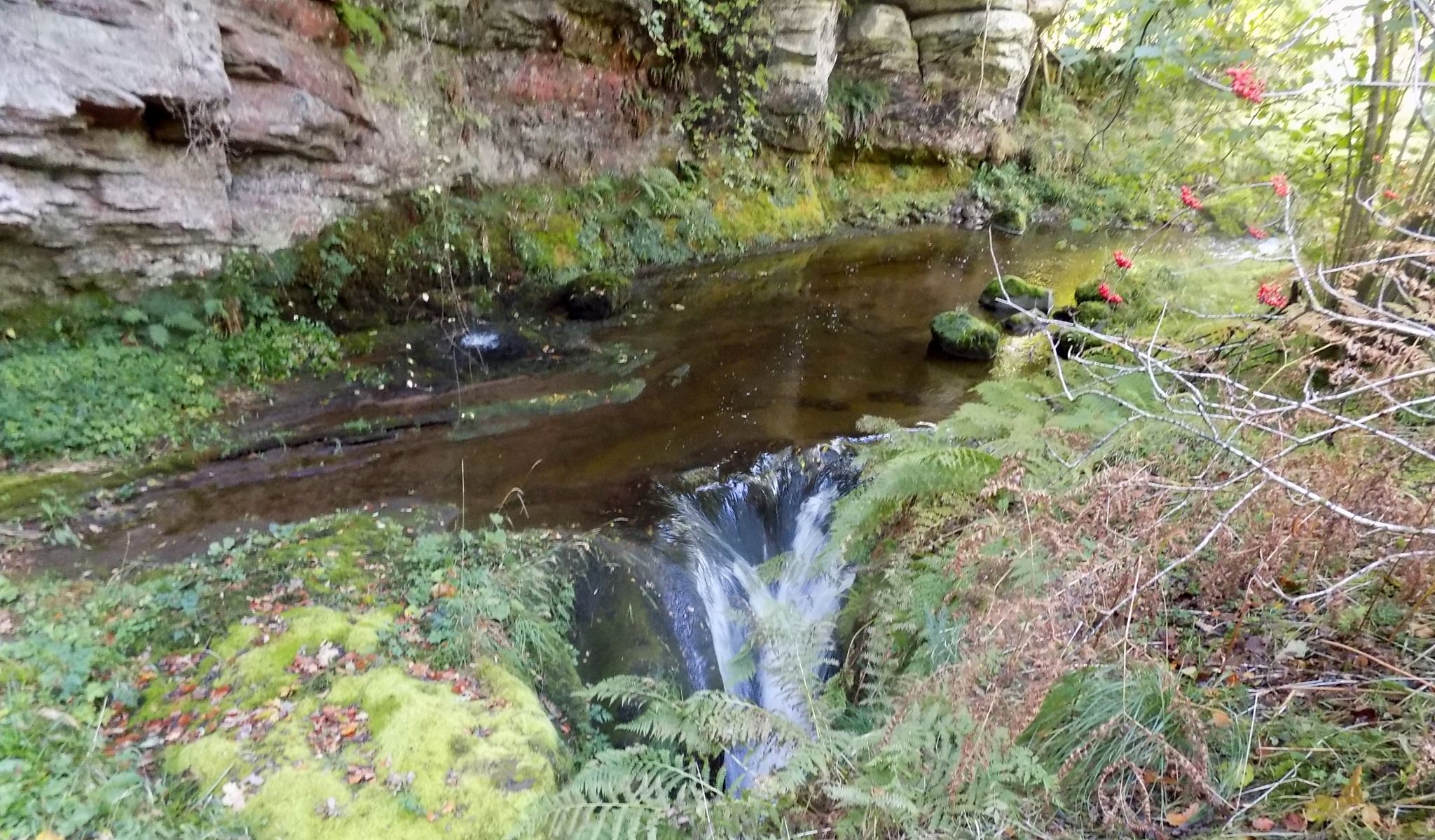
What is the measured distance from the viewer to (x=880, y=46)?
561 inches

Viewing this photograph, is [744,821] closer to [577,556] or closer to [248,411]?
[577,556]

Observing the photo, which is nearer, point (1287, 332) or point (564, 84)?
point (1287, 332)

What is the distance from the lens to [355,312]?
26.5 feet

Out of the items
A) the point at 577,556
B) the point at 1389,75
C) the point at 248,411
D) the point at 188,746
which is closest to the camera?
the point at 188,746

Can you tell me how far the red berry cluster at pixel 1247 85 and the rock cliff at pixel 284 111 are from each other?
25.1 ft

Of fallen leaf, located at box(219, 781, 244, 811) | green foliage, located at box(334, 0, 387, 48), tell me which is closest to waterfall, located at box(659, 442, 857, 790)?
fallen leaf, located at box(219, 781, 244, 811)

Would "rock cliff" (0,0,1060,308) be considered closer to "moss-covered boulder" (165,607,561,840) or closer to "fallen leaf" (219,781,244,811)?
"moss-covered boulder" (165,607,561,840)

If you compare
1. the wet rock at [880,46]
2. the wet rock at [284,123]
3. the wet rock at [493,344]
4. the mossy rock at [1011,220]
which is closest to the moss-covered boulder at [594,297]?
the wet rock at [493,344]

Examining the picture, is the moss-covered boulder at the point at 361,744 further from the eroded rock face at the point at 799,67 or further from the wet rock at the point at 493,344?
the eroded rock face at the point at 799,67

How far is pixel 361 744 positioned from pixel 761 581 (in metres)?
2.92

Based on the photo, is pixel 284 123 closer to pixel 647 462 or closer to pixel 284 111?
pixel 284 111

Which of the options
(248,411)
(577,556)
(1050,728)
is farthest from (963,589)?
(248,411)

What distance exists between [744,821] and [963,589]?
4.33ft

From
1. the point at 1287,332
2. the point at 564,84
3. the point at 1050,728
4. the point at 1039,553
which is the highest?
the point at 564,84
